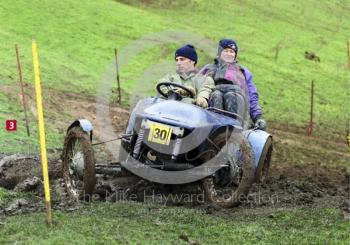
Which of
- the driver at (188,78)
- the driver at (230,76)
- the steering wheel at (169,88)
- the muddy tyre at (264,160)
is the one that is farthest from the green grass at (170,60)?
the driver at (230,76)

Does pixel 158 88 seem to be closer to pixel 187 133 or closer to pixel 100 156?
pixel 187 133

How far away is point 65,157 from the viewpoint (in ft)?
32.2

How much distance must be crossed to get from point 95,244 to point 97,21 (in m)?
28.1

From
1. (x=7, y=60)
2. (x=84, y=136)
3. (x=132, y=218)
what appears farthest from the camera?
(x=7, y=60)

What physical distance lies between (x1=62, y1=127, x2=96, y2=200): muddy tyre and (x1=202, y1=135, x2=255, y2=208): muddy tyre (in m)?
1.57

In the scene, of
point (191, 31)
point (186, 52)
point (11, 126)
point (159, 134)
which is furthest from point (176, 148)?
point (191, 31)

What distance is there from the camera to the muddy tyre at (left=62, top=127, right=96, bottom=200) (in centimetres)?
886

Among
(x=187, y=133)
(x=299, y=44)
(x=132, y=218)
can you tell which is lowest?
(x=299, y=44)

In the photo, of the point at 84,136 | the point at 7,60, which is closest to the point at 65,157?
the point at 84,136

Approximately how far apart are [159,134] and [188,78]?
1.68 m

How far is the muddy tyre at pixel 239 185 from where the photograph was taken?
849cm

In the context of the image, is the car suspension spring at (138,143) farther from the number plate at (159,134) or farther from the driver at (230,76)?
the driver at (230,76)

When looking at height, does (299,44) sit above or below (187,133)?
below

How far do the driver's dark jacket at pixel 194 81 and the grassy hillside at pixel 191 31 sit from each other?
5.28 m
